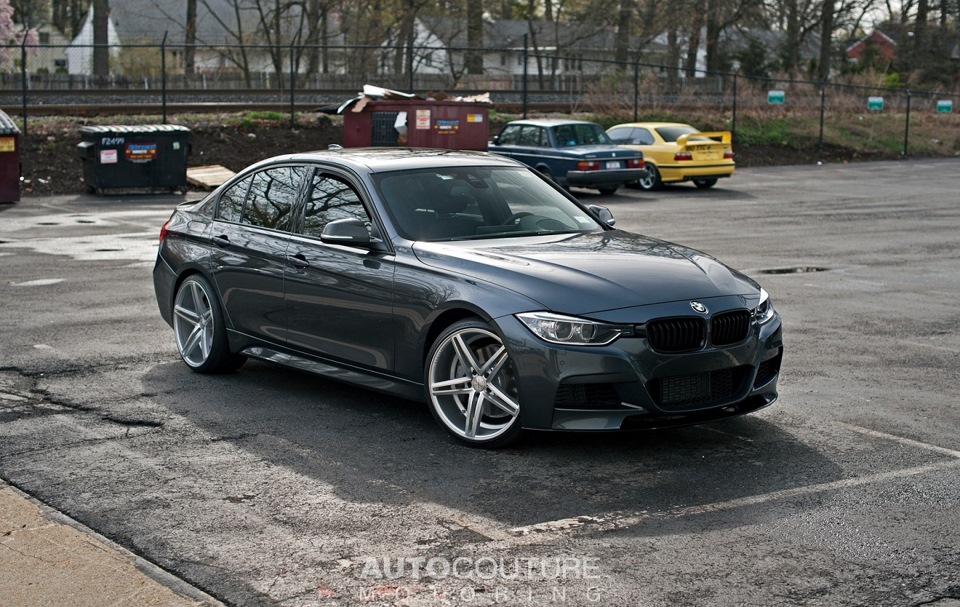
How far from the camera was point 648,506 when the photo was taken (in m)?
5.59

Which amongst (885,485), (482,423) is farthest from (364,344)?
(885,485)

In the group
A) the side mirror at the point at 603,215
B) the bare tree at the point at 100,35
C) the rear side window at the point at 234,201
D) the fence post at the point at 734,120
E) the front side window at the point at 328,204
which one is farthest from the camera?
the bare tree at the point at 100,35

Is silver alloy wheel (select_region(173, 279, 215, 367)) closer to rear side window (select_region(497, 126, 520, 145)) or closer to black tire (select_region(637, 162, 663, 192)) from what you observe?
rear side window (select_region(497, 126, 520, 145))

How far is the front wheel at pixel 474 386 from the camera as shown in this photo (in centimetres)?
647

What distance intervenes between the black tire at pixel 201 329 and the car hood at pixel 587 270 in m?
1.98

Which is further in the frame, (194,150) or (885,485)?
(194,150)

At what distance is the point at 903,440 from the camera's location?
6738 millimetres

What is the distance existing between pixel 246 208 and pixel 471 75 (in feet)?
133

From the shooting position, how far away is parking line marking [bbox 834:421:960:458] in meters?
6.52

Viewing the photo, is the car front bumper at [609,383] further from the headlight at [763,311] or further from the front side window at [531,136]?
the front side window at [531,136]

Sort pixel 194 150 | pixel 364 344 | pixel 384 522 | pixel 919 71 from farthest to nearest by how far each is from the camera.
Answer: pixel 919 71, pixel 194 150, pixel 364 344, pixel 384 522

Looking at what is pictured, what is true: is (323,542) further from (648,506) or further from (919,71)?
(919,71)

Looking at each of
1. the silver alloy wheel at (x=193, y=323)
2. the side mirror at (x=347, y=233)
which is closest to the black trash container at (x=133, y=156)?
the silver alloy wheel at (x=193, y=323)

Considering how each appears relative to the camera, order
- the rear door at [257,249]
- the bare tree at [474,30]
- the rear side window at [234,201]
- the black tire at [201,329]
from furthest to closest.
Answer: the bare tree at [474,30]
the rear side window at [234,201]
the black tire at [201,329]
the rear door at [257,249]
